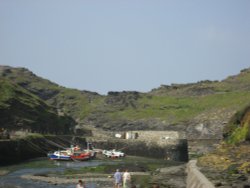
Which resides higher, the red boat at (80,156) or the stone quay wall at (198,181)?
the red boat at (80,156)

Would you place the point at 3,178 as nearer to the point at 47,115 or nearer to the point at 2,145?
the point at 2,145

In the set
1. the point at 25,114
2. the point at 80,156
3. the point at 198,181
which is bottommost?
the point at 198,181

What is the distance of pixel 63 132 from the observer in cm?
13700

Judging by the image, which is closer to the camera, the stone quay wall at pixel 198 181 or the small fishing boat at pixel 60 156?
the stone quay wall at pixel 198 181

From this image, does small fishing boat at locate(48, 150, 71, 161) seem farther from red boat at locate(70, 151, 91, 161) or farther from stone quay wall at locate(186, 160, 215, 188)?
stone quay wall at locate(186, 160, 215, 188)

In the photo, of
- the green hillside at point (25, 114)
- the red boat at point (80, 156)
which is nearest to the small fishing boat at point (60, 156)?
the red boat at point (80, 156)

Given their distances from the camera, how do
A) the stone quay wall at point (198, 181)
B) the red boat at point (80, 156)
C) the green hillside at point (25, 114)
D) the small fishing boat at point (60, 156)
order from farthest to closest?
1. the green hillside at point (25, 114)
2. the red boat at point (80, 156)
3. the small fishing boat at point (60, 156)
4. the stone quay wall at point (198, 181)

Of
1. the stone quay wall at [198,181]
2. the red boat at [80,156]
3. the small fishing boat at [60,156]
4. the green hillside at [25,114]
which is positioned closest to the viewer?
the stone quay wall at [198,181]

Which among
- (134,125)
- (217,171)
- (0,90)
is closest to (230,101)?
(134,125)

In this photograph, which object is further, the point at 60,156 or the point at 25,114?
the point at 25,114

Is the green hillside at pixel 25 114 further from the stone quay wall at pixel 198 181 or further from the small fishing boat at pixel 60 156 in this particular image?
the stone quay wall at pixel 198 181

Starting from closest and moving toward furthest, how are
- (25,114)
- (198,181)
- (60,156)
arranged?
(198,181) < (60,156) < (25,114)

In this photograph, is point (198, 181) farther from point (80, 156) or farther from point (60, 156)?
point (80, 156)

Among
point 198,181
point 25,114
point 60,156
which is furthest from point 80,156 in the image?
point 198,181
